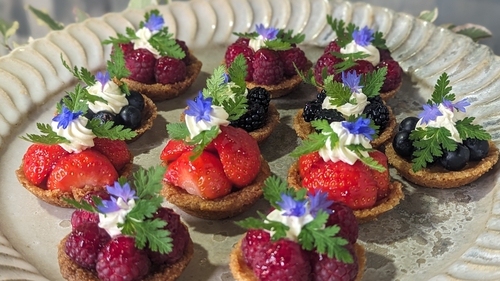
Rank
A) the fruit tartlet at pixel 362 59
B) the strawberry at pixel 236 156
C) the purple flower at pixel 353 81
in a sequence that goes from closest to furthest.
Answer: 1. the strawberry at pixel 236 156
2. the purple flower at pixel 353 81
3. the fruit tartlet at pixel 362 59

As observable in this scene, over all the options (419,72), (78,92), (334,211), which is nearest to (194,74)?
(78,92)

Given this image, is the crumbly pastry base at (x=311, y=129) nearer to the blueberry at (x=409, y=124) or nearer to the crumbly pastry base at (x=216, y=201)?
the blueberry at (x=409, y=124)

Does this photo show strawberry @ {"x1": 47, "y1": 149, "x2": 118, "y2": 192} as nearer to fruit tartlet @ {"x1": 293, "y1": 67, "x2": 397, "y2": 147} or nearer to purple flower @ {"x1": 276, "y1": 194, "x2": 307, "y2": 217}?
purple flower @ {"x1": 276, "y1": 194, "x2": 307, "y2": 217}

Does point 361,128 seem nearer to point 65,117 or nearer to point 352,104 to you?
point 352,104

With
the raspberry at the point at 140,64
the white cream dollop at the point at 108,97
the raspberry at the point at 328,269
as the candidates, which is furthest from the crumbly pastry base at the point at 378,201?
the raspberry at the point at 140,64

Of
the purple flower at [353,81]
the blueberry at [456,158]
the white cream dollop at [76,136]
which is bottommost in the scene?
the white cream dollop at [76,136]

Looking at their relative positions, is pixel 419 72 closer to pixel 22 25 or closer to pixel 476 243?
pixel 476 243

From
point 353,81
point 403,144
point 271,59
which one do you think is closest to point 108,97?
point 271,59
